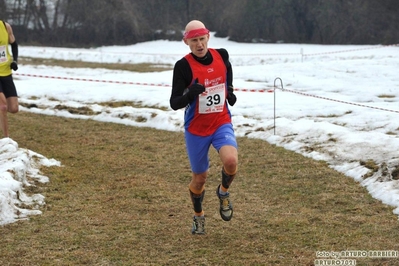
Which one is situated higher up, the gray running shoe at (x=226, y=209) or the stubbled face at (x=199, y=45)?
the stubbled face at (x=199, y=45)

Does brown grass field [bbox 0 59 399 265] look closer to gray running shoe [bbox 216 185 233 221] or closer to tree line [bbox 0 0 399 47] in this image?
gray running shoe [bbox 216 185 233 221]

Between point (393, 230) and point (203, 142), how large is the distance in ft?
6.69

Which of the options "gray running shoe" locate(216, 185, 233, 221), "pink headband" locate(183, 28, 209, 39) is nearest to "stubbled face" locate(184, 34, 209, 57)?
"pink headband" locate(183, 28, 209, 39)

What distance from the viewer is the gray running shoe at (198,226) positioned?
603cm

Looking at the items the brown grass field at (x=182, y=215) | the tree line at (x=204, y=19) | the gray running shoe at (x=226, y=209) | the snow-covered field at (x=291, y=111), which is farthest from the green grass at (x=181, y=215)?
the tree line at (x=204, y=19)

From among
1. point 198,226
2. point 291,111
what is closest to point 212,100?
point 198,226

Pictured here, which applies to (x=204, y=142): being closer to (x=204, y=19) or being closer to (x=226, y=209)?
(x=226, y=209)

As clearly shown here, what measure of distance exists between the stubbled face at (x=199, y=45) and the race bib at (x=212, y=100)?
1.15 feet

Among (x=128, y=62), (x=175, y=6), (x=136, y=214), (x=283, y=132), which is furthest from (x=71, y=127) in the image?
(x=175, y=6)

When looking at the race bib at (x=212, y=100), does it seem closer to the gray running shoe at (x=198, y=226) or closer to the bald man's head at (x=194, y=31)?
the bald man's head at (x=194, y=31)

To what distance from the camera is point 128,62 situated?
34.9 metres

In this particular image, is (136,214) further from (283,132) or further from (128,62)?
(128,62)

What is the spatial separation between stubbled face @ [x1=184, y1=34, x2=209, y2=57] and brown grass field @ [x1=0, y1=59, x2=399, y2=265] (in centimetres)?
183

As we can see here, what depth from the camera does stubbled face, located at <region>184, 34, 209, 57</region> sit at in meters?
5.62
